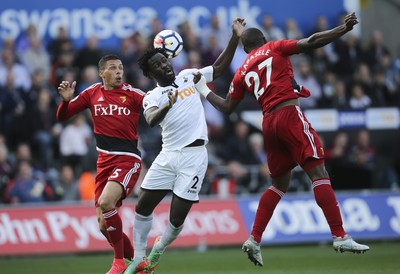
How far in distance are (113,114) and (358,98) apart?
10631 mm

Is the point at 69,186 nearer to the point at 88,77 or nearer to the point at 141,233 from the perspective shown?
the point at 88,77

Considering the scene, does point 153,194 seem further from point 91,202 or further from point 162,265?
point 91,202

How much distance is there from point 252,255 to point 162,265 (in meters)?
3.78

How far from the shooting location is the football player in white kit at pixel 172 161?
11047mm

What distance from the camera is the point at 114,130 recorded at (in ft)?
37.4

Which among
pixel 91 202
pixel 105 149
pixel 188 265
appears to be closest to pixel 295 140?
pixel 105 149

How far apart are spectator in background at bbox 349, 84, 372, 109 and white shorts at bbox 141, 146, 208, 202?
9995 millimetres

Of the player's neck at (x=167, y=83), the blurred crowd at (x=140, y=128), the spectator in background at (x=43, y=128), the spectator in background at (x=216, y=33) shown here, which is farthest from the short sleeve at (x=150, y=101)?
the spectator in background at (x=216, y=33)

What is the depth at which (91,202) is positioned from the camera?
57.1 ft

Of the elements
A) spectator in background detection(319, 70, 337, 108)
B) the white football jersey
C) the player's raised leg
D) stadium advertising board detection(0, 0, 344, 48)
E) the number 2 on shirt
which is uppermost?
stadium advertising board detection(0, 0, 344, 48)

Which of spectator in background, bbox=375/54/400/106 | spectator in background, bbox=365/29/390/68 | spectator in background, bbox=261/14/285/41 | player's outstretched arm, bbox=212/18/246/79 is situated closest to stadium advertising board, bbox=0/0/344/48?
spectator in background, bbox=261/14/285/41

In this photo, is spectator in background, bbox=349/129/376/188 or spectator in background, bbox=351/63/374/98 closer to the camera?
spectator in background, bbox=349/129/376/188

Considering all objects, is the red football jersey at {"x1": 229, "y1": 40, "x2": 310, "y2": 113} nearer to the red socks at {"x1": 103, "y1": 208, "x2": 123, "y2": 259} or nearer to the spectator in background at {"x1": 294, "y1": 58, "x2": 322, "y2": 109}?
the red socks at {"x1": 103, "y1": 208, "x2": 123, "y2": 259}

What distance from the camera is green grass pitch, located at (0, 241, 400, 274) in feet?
42.1
